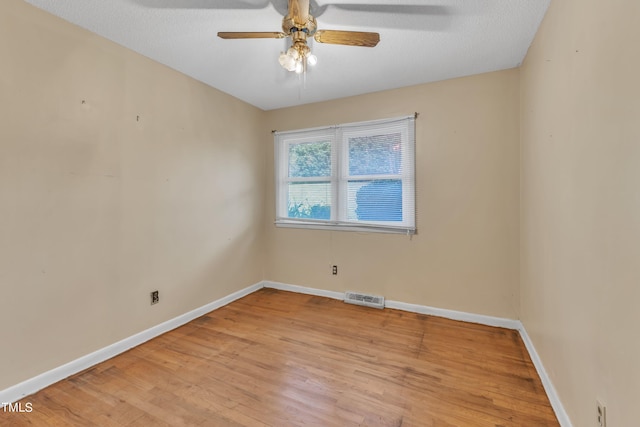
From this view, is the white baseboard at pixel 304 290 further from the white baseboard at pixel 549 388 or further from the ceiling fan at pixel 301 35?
the ceiling fan at pixel 301 35

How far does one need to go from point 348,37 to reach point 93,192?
2114 millimetres

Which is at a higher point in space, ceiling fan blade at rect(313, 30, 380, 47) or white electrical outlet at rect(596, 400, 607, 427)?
ceiling fan blade at rect(313, 30, 380, 47)

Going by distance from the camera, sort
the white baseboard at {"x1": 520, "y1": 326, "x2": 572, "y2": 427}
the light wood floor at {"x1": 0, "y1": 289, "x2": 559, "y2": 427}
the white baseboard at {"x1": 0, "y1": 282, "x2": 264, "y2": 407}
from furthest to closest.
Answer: the white baseboard at {"x1": 0, "y1": 282, "x2": 264, "y2": 407}, the light wood floor at {"x1": 0, "y1": 289, "x2": 559, "y2": 427}, the white baseboard at {"x1": 520, "y1": 326, "x2": 572, "y2": 427}

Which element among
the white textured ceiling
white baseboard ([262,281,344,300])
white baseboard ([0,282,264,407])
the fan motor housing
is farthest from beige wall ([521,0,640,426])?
white baseboard ([0,282,264,407])

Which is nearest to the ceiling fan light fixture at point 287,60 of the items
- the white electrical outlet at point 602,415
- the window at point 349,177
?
the window at point 349,177

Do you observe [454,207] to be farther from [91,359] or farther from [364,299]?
[91,359]

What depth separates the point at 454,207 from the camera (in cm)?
277

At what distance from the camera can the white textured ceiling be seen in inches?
69.2

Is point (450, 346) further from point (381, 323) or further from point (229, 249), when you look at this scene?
point (229, 249)

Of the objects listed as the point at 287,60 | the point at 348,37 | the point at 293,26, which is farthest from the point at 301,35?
the point at 348,37

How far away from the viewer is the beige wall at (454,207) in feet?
8.41

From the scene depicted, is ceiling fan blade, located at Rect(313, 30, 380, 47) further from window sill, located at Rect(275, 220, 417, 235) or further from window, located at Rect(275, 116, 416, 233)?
window sill, located at Rect(275, 220, 417, 235)

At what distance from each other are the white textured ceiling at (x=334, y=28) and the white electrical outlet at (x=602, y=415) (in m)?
2.17

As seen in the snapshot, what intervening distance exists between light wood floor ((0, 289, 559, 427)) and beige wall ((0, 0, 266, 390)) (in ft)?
1.20
